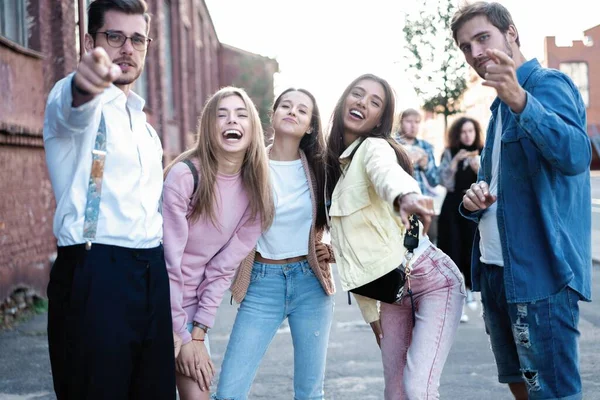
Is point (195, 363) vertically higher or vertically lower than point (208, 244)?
lower

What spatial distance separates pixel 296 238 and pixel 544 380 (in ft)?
4.81

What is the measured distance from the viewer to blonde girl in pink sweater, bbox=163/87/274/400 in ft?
11.7

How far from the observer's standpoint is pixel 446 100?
22.8 m

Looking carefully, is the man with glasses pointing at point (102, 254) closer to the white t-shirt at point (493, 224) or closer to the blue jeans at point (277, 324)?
the blue jeans at point (277, 324)

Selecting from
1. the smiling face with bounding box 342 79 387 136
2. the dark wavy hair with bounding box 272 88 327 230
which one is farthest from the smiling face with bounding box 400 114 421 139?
the smiling face with bounding box 342 79 387 136

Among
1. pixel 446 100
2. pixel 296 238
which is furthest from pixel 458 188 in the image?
pixel 446 100

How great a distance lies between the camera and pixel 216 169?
379 centimetres

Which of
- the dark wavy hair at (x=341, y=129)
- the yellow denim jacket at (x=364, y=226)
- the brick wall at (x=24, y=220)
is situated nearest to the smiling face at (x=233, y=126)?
the dark wavy hair at (x=341, y=129)

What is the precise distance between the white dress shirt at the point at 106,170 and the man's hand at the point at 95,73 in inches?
4.4

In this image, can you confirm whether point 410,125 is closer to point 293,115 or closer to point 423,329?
point 293,115

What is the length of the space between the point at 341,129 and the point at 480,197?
1.03 m

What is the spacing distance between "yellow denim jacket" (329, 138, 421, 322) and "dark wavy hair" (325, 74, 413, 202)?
0.22 meters

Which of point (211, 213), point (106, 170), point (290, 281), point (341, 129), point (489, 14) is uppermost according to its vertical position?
point (489, 14)

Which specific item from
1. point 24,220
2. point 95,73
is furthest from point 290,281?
point 24,220
